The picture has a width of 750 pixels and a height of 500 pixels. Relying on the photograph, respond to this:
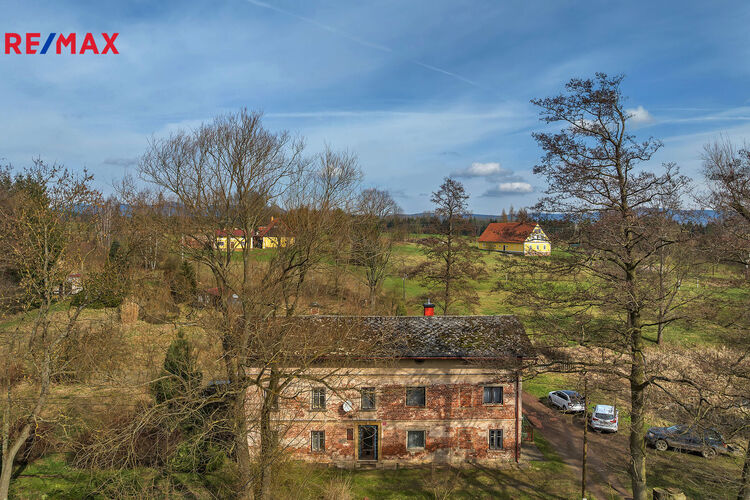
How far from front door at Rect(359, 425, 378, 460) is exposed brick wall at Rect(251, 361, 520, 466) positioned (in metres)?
0.24

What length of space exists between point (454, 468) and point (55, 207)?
58.7ft

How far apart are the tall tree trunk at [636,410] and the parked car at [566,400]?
10000 millimetres

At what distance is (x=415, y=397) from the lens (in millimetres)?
19891

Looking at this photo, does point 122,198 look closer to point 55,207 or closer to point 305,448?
point 55,207

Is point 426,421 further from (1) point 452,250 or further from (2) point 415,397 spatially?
(1) point 452,250

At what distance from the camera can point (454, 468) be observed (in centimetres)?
1955

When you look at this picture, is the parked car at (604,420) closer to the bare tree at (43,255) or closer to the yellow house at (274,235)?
the yellow house at (274,235)

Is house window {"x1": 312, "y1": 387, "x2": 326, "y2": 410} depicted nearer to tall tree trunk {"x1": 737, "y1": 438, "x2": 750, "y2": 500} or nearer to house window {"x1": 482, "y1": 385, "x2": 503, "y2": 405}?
house window {"x1": 482, "y1": 385, "x2": 503, "y2": 405}

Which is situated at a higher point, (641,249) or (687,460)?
(641,249)

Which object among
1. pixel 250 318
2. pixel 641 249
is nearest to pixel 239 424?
pixel 250 318

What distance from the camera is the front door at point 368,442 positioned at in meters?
19.9

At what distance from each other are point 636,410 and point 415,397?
8850 millimetres

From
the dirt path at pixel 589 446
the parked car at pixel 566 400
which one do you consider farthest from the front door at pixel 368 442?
the parked car at pixel 566 400

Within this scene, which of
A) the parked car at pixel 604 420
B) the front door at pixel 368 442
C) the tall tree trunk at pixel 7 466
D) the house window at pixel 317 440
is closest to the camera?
the tall tree trunk at pixel 7 466
